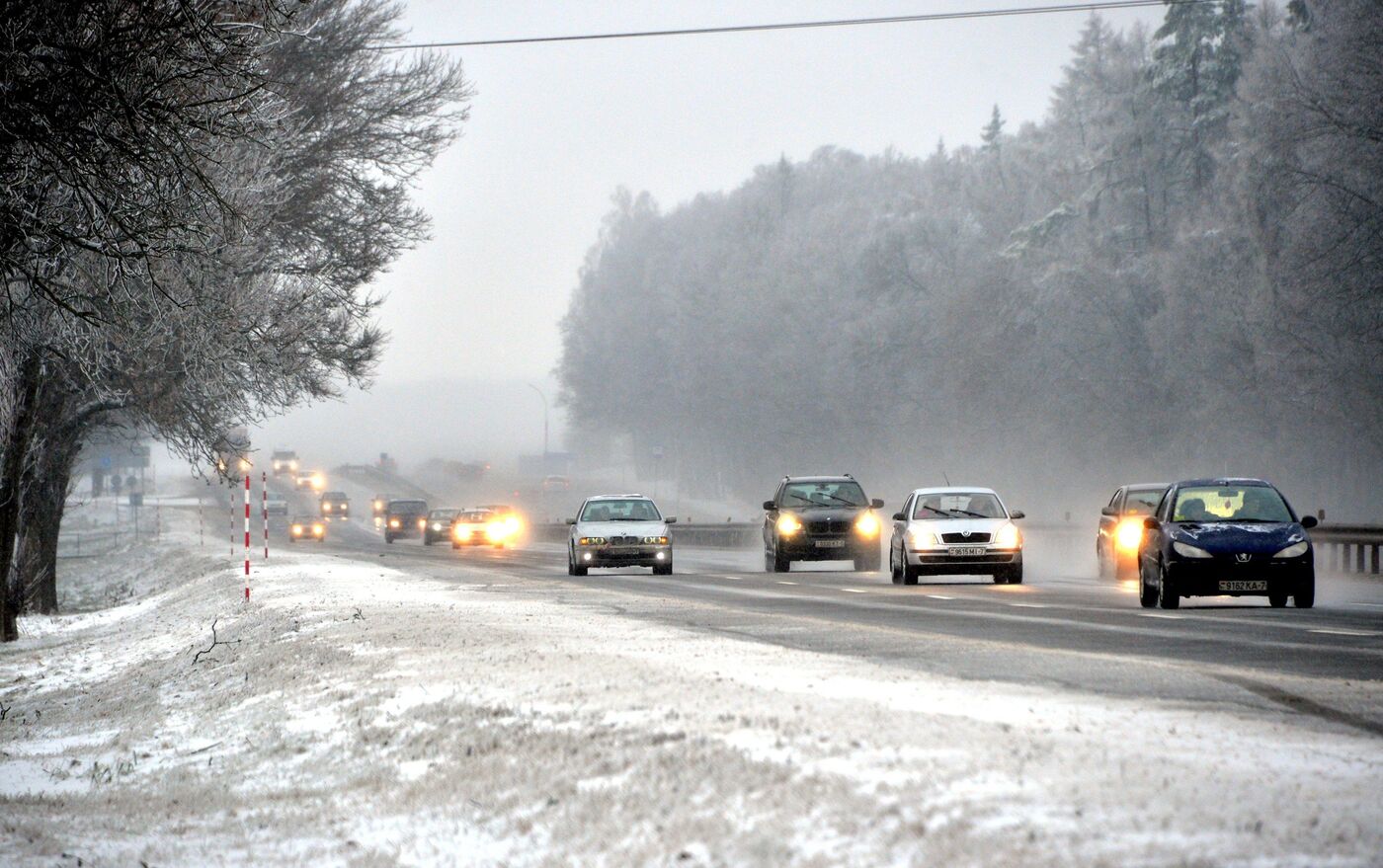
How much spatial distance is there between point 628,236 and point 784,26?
99135 millimetres

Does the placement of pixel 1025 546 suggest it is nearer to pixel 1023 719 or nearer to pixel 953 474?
pixel 953 474

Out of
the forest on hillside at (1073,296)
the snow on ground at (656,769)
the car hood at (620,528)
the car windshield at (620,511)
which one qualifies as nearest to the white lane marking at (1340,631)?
the snow on ground at (656,769)

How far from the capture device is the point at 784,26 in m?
32.9

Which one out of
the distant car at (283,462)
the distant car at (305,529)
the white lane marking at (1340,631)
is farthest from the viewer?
the distant car at (283,462)

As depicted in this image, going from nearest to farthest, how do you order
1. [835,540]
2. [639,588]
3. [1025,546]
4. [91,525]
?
[639,588]
[835,540]
[1025,546]
[91,525]

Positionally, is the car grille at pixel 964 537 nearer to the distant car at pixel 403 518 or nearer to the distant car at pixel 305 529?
the distant car at pixel 403 518

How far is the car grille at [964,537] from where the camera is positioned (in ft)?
90.4

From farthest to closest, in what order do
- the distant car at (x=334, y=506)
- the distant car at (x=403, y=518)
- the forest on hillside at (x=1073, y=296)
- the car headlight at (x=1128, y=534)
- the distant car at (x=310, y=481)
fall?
the distant car at (x=310, y=481) → the distant car at (x=334, y=506) → the distant car at (x=403, y=518) → the forest on hillside at (x=1073, y=296) → the car headlight at (x=1128, y=534)

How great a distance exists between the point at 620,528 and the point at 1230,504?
46.8 feet

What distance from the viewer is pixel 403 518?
71.1m

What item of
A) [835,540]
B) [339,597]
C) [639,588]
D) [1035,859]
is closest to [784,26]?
[835,540]

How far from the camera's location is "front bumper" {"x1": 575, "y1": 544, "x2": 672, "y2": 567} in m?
32.3

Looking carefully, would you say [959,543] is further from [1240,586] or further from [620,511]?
[620,511]

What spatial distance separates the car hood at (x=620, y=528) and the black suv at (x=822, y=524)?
2.20 meters
